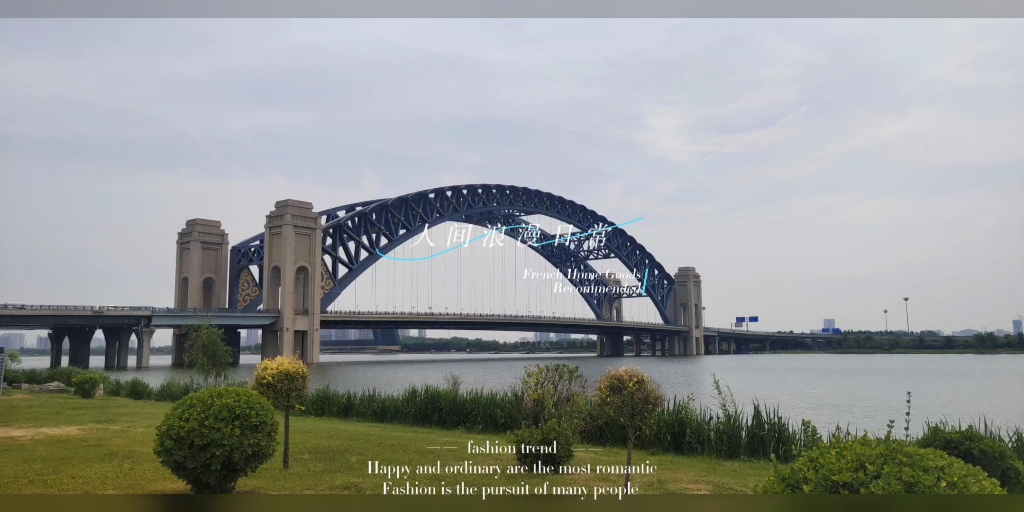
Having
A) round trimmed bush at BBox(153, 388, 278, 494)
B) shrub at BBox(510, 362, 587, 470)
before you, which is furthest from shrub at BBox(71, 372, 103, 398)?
round trimmed bush at BBox(153, 388, 278, 494)

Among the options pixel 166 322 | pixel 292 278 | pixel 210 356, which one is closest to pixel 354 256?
pixel 292 278

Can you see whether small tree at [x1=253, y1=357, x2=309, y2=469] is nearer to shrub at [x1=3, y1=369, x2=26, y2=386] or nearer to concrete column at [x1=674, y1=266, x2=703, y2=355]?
shrub at [x1=3, y1=369, x2=26, y2=386]

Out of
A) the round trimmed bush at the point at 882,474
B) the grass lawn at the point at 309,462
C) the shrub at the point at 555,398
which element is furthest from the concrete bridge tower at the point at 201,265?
the round trimmed bush at the point at 882,474

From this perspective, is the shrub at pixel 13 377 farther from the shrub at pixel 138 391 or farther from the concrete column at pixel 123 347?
the concrete column at pixel 123 347

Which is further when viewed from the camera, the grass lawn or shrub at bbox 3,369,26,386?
shrub at bbox 3,369,26,386

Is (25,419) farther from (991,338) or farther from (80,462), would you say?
(991,338)

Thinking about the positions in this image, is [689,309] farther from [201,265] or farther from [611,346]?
[201,265]

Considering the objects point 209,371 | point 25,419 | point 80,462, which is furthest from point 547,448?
point 209,371
